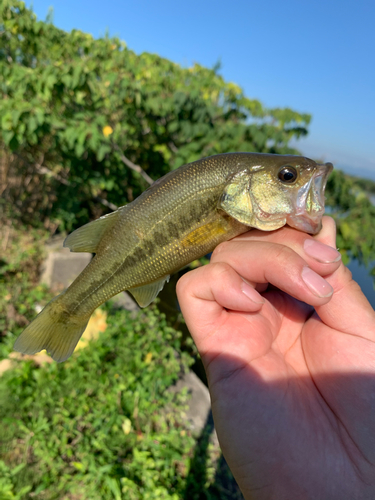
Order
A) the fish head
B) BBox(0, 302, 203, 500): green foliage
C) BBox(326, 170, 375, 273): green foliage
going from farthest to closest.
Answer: BBox(326, 170, 375, 273): green foliage, BBox(0, 302, 203, 500): green foliage, the fish head

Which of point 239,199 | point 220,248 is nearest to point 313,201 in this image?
point 239,199

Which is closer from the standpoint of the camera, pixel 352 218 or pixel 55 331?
pixel 55 331

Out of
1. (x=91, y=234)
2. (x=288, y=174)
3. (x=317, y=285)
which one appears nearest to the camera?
(x=317, y=285)

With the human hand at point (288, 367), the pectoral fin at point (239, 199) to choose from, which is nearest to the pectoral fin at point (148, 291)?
the human hand at point (288, 367)

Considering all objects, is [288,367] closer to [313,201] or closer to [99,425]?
[313,201]

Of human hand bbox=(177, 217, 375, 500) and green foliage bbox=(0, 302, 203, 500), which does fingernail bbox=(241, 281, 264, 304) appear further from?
green foliage bbox=(0, 302, 203, 500)

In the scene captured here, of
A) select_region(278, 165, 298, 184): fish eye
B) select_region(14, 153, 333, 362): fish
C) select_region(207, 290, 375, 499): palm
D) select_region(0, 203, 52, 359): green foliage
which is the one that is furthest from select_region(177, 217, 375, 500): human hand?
select_region(0, 203, 52, 359): green foliage

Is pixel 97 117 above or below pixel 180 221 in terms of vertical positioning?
above

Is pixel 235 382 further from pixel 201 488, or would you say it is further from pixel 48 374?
pixel 48 374
